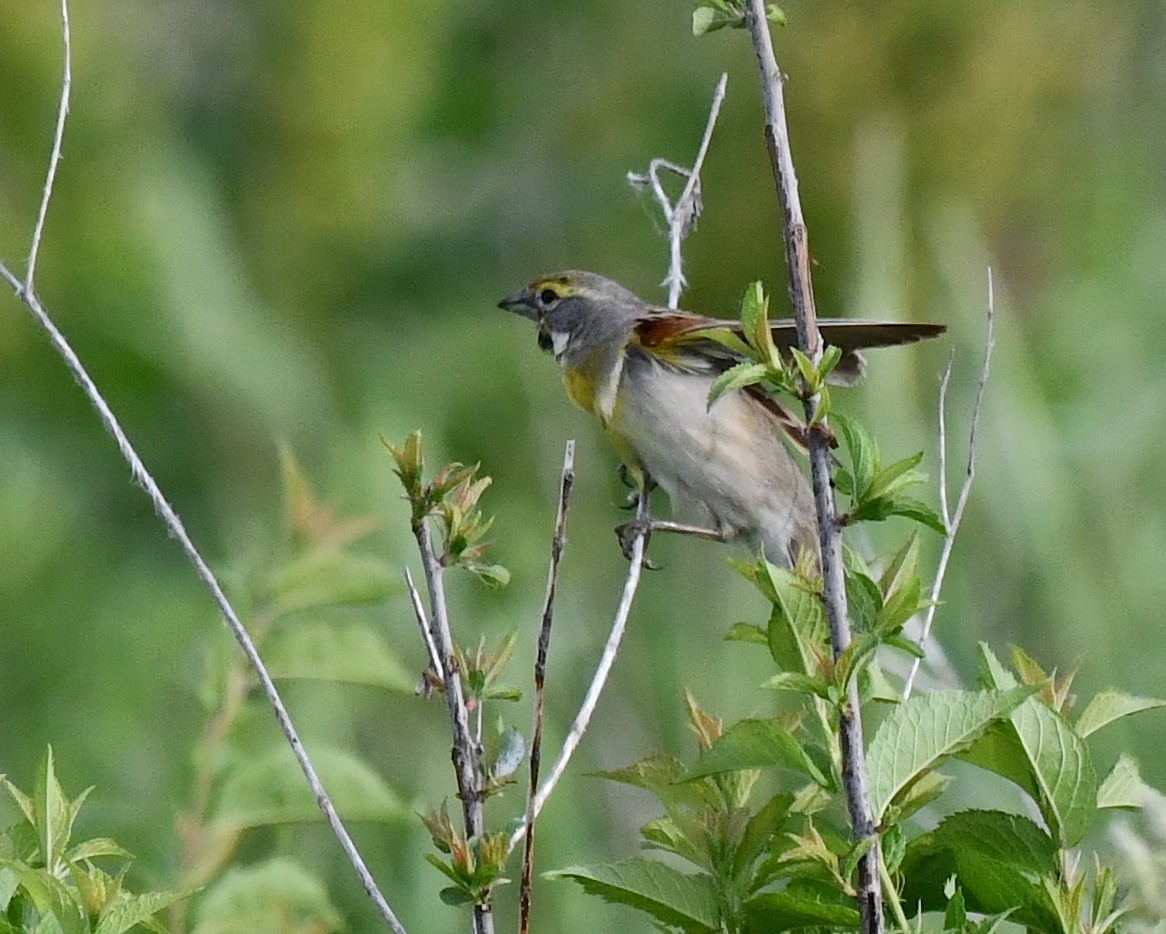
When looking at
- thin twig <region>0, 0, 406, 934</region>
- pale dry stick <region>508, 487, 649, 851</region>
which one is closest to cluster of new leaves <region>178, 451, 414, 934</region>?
pale dry stick <region>508, 487, 649, 851</region>

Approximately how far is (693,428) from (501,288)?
3.65 m

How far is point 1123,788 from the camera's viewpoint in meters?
1.33

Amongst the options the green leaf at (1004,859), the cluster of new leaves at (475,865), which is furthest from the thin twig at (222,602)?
the green leaf at (1004,859)

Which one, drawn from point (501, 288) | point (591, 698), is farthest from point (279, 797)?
point (501, 288)

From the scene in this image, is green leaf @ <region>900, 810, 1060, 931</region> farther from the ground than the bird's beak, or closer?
closer

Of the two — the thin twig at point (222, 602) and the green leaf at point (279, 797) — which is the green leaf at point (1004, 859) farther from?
the green leaf at point (279, 797)

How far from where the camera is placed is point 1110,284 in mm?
4746

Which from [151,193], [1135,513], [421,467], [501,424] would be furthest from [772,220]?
[421,467]

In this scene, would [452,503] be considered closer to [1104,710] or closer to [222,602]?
[222,602]

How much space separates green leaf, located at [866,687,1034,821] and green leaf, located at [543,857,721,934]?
0.16 m

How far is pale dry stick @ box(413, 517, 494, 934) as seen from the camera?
1.34m

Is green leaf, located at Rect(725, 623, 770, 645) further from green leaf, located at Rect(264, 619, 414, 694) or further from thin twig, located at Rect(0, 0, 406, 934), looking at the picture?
green leaf, located at Rect(264, 619, 414, 694)

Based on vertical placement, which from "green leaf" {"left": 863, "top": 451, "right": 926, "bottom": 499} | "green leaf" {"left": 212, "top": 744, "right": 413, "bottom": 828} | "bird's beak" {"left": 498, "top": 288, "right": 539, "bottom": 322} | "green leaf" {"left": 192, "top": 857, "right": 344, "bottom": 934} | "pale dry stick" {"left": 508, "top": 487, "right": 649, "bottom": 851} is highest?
"green leaf" {"left": 863, "top": 451, "right": 926, "bottom": 499}

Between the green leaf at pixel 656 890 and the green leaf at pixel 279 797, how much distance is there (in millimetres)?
725
